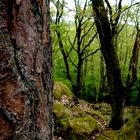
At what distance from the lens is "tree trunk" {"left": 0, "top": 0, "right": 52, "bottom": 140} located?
4.59 feet

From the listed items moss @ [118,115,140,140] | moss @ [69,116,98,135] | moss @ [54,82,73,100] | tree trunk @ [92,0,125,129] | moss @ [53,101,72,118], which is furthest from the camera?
moss @ [54,82,73,100]

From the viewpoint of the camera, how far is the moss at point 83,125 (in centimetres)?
923

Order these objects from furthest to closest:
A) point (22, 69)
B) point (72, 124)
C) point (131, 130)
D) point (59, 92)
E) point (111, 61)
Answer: point (59, 92)
point (111, 61)
point (72, 124)
point (131, 130)
point (22, 69)

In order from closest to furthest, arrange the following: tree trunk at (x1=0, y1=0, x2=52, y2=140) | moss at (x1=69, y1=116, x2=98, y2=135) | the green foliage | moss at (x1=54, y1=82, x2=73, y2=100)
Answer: tree trunk at (x1=0, y1=0, x2=52, y2=140)
moss at (x1=69, y1=116, x2=98, y2=135)
moss at (x1=54, y1=82, x2=73, y2=100)
the green foliage

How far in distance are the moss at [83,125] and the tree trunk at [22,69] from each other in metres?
7.68

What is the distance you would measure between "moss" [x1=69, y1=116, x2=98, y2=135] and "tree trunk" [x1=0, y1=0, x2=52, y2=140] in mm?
7675

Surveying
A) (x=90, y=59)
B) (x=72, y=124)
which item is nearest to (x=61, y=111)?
(x=72, y=124)

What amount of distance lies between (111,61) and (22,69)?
27.0 feet

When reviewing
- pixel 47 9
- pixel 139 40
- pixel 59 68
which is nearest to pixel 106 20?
pixel 139 40

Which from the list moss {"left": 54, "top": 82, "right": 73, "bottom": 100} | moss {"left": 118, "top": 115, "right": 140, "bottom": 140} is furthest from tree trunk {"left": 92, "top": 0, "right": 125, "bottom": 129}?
moss {"left": 54, "top": 82, "right": 73, "bottom": 100}

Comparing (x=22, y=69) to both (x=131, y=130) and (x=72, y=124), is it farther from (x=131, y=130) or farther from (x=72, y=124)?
(x=72, y=124)

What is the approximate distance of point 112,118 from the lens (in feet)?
35.1

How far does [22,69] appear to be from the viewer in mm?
1460

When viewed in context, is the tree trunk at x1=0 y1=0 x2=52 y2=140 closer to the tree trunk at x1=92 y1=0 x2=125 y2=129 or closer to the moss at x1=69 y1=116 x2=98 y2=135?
the tree trunk at x1=92 y1=0 x2=125 y2=129
